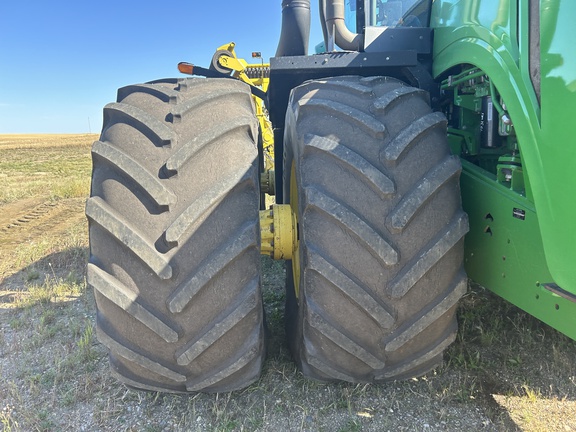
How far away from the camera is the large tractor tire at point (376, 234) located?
1.67 meters

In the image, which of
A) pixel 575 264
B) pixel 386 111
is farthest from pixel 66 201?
pixel 575 264

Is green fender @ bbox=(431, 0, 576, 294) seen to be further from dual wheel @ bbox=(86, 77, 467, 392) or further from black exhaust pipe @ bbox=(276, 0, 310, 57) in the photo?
black exhaust pipe @ bbox=(276, 0, 310, 57)

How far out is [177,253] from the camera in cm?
168

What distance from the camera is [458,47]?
6.65ft

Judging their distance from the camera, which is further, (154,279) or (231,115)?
(231,115)

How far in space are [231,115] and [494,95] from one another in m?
1.06

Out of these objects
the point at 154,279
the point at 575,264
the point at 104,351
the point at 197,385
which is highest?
the point at 575,264

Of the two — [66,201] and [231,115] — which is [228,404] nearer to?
[231,115]

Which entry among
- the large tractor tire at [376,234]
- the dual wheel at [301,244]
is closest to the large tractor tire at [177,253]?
the dual wheel at [301,244]

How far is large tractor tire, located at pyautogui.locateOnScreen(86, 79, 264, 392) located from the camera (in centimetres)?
168

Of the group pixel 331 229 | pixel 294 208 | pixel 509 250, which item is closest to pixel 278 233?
pixel 294 208

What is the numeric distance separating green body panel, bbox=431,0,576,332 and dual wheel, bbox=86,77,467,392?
172mm

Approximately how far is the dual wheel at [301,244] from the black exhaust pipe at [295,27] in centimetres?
125

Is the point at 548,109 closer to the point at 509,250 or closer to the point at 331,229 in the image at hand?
the point at 509,250
